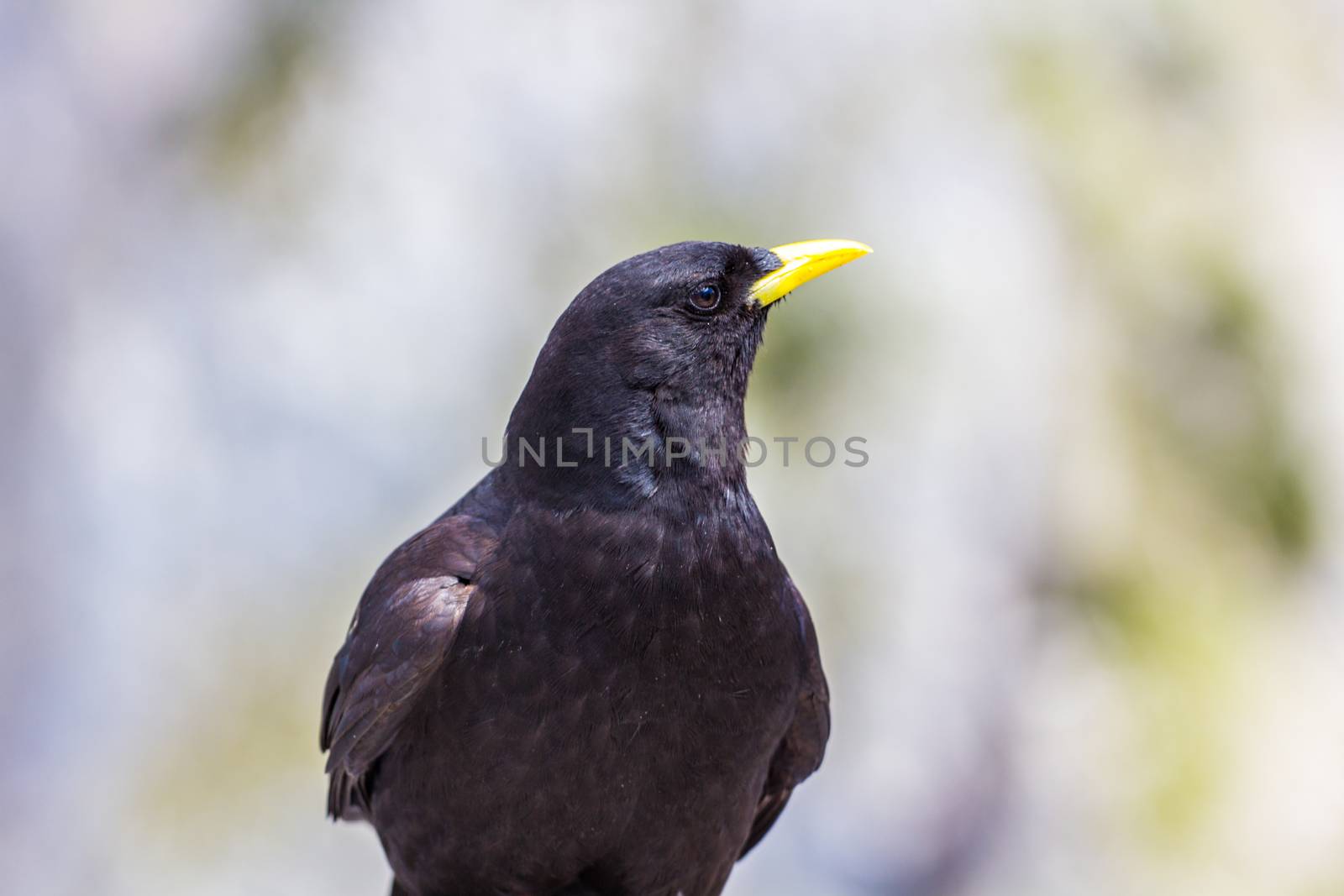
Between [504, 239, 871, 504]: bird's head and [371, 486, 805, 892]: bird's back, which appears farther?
[504, 239, 871, 504]: bird's head

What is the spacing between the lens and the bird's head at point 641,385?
2.99 m

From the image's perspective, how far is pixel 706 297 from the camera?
10.3ft

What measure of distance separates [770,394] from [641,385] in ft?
11.9

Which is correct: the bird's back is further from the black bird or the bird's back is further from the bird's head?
the bird's head

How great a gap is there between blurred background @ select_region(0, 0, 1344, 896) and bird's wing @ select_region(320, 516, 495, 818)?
334cm

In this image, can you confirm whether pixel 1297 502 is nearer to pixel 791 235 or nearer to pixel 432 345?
pixel 791 235

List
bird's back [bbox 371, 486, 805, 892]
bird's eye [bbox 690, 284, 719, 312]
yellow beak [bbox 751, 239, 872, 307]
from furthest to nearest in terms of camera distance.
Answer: yellow beak [bbox 751, 239, 872, 307], bird's eye [bbox 690, 284, 719, 312], bird's back [bbox 371, 486, 805, 892]

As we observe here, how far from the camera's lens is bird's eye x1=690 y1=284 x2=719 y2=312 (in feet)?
10.2

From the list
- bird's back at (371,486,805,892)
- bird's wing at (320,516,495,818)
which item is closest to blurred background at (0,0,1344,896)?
bird's wing at (320,516,495,818)

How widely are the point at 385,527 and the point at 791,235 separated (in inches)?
99.4

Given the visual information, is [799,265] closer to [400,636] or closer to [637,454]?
[637,454]

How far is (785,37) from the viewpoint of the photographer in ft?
22.6

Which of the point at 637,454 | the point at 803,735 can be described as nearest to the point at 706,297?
the point at 637,454

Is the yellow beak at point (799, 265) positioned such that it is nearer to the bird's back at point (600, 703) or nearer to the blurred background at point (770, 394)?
the bird's back at point (600, 703)
